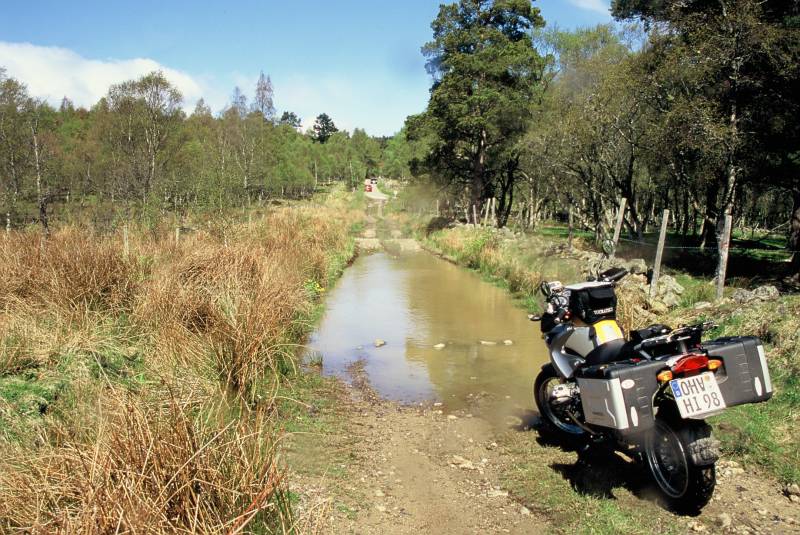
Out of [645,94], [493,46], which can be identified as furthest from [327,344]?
[493,46]

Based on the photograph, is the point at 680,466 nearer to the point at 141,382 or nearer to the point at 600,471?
the point at 600,471

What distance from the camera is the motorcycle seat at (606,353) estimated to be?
3.92 m

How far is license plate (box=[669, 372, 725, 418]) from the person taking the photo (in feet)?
10.7

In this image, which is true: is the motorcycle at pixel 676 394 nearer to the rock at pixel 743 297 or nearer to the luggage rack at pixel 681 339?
the luggage rack at pixel 681 339

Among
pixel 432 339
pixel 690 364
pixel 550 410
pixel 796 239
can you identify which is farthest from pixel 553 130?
pixel 690 364

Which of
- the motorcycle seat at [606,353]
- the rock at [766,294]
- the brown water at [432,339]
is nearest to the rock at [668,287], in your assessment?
the rock at [766,294]

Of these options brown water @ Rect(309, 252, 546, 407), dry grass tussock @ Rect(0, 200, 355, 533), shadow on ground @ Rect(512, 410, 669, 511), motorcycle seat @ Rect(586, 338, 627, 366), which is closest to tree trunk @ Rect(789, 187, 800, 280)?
brown water @ Rect(309, 252, 546, 407)

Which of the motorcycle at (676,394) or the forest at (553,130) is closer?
the motorcycle at (676,394)

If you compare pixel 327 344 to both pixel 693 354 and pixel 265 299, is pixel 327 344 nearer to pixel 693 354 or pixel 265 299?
pixel 265 299

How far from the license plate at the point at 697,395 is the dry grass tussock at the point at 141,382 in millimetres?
2374

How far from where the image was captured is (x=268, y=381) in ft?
18.0

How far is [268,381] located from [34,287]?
3174mm

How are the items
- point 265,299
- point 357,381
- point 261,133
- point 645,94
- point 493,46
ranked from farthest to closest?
point 261,133 < point 493,46 < point 645,94 < point 357,381 < point 265,299

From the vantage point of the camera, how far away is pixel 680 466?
137 inches
